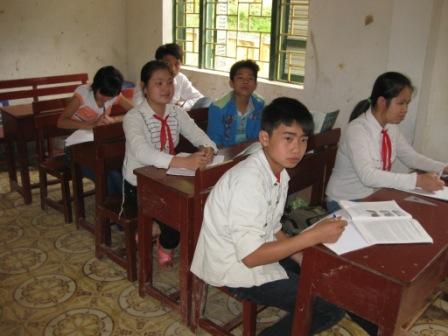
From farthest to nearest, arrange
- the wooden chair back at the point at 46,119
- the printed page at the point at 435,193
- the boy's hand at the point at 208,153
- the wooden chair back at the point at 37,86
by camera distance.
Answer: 1. the wooden chair back at the point at 37,86
2. the wooden chair back at the point at 46,119
3. the boy's hand at the point at 208,153
4. the printed page at the point at 435,193

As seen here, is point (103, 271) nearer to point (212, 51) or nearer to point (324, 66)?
point (324, 66)

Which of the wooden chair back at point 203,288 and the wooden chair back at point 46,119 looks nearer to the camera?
the wooden chair back at point 203,288

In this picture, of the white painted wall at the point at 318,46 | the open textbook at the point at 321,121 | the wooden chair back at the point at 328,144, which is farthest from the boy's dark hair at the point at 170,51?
the wooden chair back at the point at 328,144

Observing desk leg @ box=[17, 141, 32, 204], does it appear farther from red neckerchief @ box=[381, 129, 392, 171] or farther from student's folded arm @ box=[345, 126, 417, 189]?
red neckerchief @ box=[381, 129, 392, 171]

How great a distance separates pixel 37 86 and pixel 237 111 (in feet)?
7.16

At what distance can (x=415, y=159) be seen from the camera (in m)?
2.41

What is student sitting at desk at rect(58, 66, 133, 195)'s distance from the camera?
3004mm

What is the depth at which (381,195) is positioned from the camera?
1.94m

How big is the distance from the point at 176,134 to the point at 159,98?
0.80 feet

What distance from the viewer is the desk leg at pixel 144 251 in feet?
7.32

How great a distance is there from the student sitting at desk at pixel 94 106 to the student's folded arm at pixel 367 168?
4.71 ft

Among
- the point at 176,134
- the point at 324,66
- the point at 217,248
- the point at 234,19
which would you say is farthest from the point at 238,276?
the point at 234,19

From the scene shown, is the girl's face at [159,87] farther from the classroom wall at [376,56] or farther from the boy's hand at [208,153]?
the classroom wall at [376,56]

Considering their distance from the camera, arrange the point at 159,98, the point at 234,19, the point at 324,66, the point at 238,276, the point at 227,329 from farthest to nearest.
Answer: the point at 234,19 < the point at 324,66 < the point at 159,98 < the point at 227,329 < the point at 238,276
